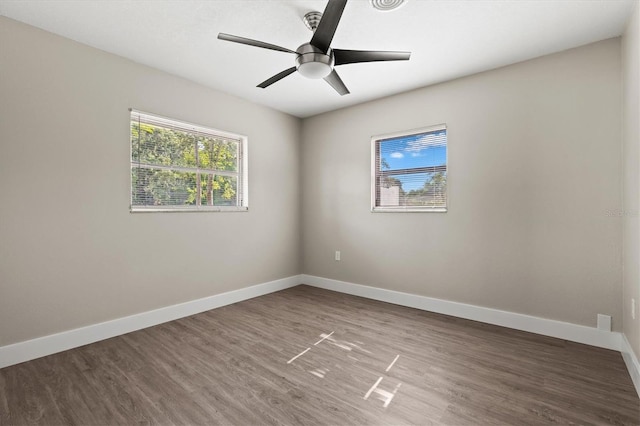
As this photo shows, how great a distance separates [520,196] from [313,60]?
7.80 feet

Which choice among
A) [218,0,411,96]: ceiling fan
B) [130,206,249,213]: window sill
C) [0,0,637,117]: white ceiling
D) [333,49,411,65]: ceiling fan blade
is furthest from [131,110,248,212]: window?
[333,49,411,65]: ceiling fan blade

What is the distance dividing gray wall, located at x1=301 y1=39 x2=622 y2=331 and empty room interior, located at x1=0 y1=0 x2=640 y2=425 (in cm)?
2

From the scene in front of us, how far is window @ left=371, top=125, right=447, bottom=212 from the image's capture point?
3578 mm

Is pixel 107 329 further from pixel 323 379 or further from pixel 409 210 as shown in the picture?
pixel 409 210

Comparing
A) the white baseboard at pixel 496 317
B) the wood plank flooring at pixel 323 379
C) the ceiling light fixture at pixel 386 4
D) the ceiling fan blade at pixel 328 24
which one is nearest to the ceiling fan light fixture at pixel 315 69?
the ceiling fan blade at pixel 328 24

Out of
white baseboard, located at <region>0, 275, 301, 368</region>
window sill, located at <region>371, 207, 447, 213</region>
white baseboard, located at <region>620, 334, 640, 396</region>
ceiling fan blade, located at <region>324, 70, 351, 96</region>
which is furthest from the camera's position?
window sill, located at <region>371, 207, 447, 213</region>

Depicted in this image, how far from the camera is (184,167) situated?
138 inches

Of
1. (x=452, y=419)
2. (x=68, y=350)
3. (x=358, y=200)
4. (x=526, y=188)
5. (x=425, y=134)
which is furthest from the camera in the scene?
(x=358, y=200)

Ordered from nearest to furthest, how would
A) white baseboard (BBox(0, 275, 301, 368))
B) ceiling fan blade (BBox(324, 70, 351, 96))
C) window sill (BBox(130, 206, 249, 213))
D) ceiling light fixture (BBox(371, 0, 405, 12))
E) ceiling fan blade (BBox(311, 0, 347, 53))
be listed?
1. ceiling fan blade (BBox(311, 0, 347, 53))
2. ceiling light fixture (BBox(371, 0, 405, 12))
3. white baseboard (BBox(0, 275, 301, 368))
4. ceiling fan blade (BBox(324, 70, 351, 96))
5. window sill (BBox(130, 206, 249, 213))

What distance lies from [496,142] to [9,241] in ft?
14.5

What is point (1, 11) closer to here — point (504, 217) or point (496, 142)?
point (496, 142)

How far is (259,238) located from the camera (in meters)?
4.28

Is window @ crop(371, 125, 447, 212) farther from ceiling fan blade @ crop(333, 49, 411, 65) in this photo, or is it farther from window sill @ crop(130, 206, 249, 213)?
window sill @ crop(130, 206, 249, 213)

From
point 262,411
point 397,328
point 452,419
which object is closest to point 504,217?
point 397,328
